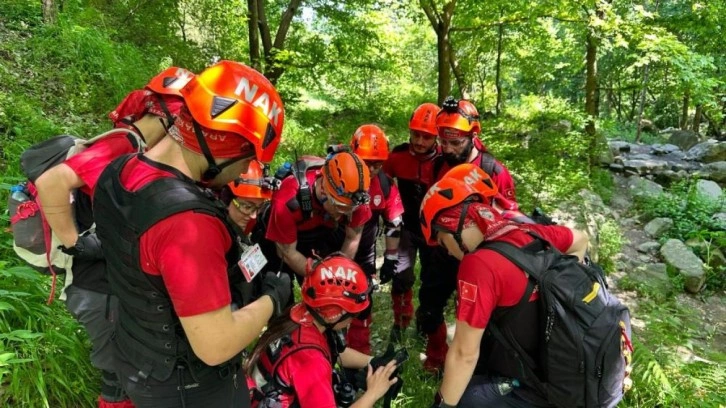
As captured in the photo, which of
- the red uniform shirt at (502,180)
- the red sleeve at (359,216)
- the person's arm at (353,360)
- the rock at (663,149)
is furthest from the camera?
the rock at (663,149)

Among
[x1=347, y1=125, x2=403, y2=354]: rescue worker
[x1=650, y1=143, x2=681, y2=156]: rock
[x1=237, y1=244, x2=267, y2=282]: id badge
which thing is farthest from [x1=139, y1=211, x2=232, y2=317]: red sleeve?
[x1=650, y1=143, x2=681, y2=156]: rock

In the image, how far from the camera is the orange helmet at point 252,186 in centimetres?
367

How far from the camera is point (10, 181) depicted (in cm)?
433

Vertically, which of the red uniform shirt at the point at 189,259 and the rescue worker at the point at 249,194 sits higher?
the red uniform shirt at the point at 189,259

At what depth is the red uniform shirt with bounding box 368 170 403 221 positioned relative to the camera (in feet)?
13.9

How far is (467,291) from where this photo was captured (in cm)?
236

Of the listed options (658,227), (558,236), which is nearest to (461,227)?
(558,236)

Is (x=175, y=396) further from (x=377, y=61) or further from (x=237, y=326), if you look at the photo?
→ (x=377, y=61)

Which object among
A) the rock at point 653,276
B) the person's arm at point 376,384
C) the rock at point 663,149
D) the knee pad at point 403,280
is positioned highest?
the person's arm at point 376,384

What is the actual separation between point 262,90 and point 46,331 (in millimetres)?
2994

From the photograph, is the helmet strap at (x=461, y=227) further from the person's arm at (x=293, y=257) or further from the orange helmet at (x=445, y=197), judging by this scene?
the person's arm at (x=293, y=257)

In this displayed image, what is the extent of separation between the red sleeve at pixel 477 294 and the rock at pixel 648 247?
28.1ft

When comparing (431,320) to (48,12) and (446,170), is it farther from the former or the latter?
(48,12)

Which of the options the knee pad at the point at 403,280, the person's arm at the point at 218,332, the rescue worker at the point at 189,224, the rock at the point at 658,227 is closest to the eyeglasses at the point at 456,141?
the knee pad at the point at 403,280
